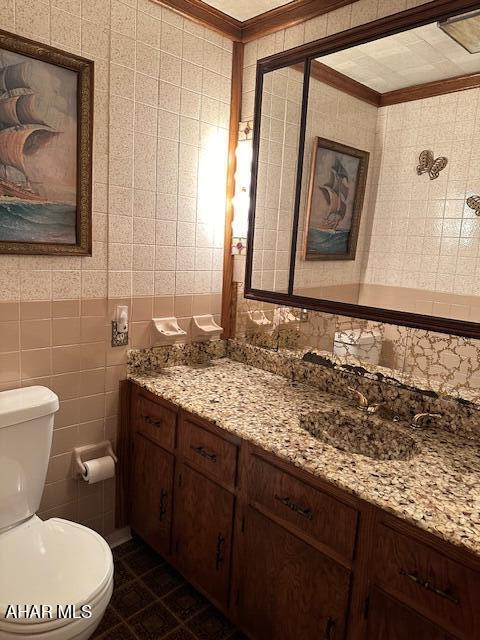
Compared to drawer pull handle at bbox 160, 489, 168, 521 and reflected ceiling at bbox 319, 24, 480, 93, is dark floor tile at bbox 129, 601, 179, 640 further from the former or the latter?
reflected ceiling at bbox 319, 24, 480, 93

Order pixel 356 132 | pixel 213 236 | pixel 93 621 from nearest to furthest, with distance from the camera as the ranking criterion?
pixel 93 621, pixel 356 132, pixel 213 236

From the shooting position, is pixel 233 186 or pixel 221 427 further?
pixel 233 186

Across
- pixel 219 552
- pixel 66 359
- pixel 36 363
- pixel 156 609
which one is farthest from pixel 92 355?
pixel 156 609

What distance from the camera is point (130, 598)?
1.76 meters

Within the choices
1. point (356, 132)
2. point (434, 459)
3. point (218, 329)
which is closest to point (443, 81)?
point (356, 132)

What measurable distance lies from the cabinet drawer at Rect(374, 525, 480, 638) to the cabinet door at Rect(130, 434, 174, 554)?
95 cm

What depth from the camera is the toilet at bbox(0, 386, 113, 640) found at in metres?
1.16

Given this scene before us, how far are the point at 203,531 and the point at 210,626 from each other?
36 cm

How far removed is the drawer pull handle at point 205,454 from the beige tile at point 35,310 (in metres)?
0.77

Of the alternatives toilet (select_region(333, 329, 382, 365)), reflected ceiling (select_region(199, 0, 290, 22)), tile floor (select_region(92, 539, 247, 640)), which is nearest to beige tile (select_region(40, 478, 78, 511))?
tile floor (select_region(92, 539, 247, 640))

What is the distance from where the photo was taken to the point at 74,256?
1.73 metres

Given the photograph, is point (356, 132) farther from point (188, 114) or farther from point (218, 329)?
point (218, 329)

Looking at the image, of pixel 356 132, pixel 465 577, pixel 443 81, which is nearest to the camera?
pixel 465 577

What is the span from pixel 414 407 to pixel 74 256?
142 centimetres
